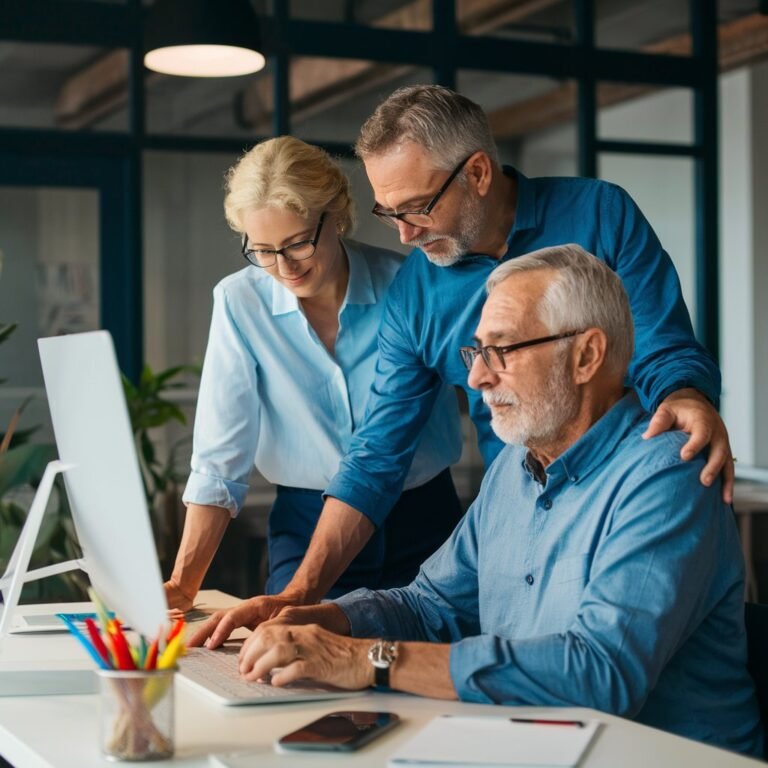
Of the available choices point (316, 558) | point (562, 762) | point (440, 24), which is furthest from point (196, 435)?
point (440, 24)

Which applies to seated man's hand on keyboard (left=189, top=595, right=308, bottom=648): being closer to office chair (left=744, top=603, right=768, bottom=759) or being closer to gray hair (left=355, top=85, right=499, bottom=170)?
office chair (left=744, top=603, right=768, bottom=759)

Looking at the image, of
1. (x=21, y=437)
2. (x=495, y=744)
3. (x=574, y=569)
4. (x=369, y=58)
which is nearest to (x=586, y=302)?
(x=574, y=569)

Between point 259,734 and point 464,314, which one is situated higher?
point 464,314

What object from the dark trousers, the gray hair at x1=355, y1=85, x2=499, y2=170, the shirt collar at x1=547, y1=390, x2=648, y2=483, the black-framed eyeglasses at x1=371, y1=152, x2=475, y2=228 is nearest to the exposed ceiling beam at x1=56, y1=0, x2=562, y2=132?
the dark trousers

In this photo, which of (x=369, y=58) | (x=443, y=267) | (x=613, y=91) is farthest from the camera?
(x=613, y=91)

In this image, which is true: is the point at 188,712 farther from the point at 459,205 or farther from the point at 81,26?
the point at 81,26

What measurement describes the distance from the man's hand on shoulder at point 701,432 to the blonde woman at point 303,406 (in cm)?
94

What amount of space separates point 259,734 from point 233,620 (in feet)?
1.63

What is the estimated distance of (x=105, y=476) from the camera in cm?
164

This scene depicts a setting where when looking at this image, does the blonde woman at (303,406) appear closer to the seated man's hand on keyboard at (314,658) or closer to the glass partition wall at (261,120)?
the seated man's hand on keyboard at (314,658)

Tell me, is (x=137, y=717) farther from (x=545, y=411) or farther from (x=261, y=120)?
(x=261, y=120)

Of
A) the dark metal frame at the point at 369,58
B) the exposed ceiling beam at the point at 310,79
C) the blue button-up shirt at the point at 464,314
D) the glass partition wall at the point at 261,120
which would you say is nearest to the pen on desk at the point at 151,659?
the blue button-up shirt at the point at 464,314

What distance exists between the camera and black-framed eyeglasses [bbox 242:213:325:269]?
2682mm

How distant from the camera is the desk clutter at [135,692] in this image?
157 cm
